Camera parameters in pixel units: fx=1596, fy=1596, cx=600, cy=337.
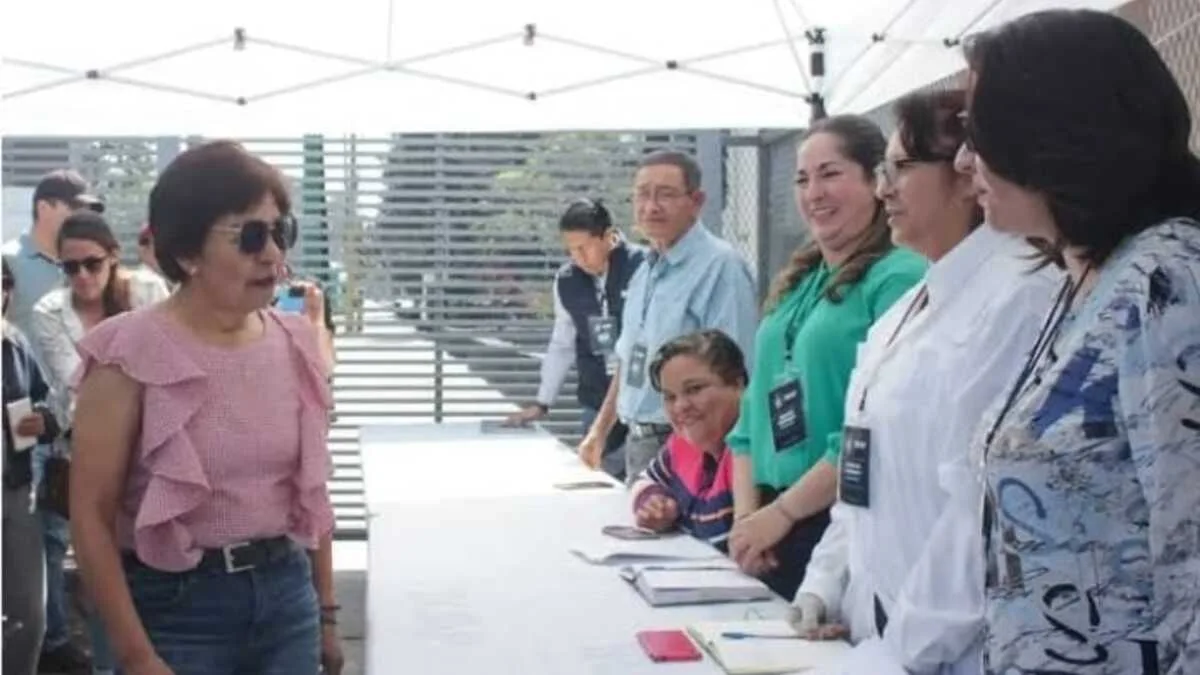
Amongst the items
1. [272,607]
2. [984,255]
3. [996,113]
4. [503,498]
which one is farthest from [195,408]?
[503,498]

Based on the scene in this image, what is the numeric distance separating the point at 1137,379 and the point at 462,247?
6232mm

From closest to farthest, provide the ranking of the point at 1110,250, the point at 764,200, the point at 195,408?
1. the point at 1110,250
2. the point at 195,408
3. the point at 764,200

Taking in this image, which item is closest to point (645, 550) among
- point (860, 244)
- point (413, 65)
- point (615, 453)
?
point (860, 244)

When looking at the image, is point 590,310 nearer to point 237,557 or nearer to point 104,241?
point 104,241

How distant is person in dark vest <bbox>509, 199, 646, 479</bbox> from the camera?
18.0ft

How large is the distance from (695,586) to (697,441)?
754 millimetres

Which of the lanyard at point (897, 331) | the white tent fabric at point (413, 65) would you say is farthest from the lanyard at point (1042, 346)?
the white tent fabric at point (413, 65)

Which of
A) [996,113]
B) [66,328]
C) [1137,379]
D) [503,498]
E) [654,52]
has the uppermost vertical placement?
[654,52]

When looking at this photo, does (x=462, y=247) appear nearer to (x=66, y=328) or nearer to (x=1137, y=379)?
(x=66, y=328)

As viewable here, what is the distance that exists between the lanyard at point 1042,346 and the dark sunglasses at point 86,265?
142 inches

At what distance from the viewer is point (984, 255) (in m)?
1.99

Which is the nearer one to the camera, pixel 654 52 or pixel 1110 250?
pixel 1110 250

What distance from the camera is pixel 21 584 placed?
4.27 metres

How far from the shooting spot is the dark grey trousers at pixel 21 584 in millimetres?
4191
